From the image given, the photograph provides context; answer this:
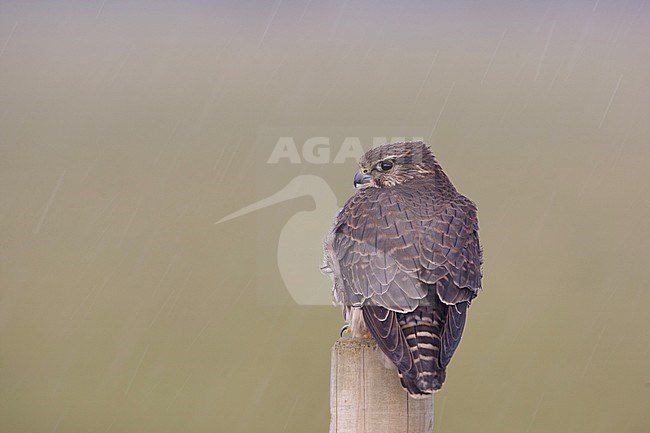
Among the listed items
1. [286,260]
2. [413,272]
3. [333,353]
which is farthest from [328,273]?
[333,353]

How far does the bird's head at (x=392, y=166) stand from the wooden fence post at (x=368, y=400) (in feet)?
4.72

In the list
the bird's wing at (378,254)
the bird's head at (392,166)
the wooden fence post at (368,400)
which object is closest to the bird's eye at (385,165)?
the bird's head at (392,166)

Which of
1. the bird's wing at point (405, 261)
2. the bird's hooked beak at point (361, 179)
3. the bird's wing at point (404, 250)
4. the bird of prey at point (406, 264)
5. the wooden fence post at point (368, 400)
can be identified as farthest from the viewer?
the bird's hooked beak at point (361, 179)

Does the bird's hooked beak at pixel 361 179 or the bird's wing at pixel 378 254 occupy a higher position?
the bird's hooked beak at pixel 361 179

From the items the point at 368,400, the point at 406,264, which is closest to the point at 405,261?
Result: the point at 406,264

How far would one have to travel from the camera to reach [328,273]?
358 centimetres

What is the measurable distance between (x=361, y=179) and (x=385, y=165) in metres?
0.15

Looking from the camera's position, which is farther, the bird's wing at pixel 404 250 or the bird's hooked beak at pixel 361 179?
the bird's hooked beak at pixel 361 179

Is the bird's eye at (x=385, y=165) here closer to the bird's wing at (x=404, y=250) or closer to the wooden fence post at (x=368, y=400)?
the bird's wing at (x=404, y=250)

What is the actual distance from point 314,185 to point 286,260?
0.39 meters

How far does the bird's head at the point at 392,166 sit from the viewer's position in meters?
3.94

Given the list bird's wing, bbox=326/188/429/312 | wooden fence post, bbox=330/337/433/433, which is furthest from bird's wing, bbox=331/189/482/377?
wooden fence post, bbox=330/337/433/433

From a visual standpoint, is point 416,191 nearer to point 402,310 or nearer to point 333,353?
point 402,310

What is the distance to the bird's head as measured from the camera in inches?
155
